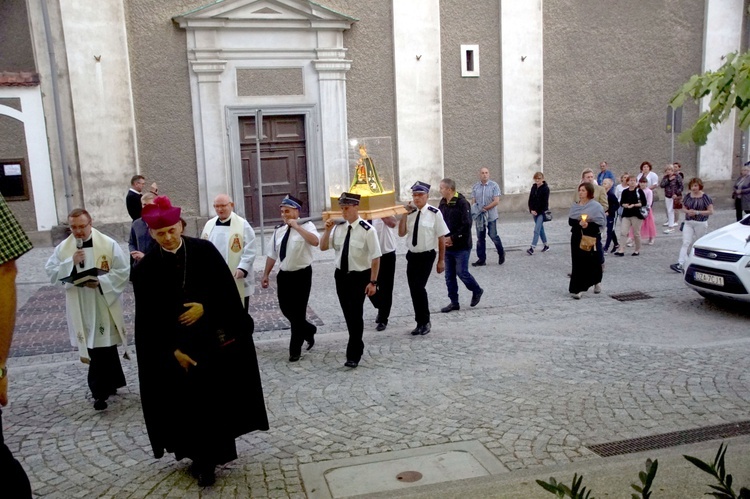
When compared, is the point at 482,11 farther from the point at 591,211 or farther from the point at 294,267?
the point at 294,267

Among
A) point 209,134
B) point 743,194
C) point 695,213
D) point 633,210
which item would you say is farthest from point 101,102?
point 743,194

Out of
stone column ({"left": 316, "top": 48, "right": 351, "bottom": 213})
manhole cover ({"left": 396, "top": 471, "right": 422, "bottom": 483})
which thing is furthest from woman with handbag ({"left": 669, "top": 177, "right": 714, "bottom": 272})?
manhole cover ({"left": 396, "top": 471, "right": 422, "bottom": 483})

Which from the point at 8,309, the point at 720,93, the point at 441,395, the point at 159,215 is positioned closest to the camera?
the point at 8,309

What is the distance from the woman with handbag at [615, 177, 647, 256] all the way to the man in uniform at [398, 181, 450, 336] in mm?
6201

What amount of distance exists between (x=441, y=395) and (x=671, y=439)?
1.93m

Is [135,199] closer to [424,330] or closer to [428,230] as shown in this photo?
[428,230]

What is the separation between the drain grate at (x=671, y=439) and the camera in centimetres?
496

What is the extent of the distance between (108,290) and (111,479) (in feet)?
6.66

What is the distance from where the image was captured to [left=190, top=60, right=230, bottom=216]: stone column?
1574 cm

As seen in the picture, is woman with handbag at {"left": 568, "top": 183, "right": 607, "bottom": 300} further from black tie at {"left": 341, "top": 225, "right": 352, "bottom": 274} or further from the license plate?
black tie at {"left": 341, "top": 225, "right": 352, "bottom": 274}

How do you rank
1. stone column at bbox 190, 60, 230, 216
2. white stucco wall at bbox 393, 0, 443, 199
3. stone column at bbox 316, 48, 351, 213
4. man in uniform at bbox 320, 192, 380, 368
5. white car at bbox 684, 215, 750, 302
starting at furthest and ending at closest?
1. white stucco wall at bbox 393, 0, 443, 199
2. stone column at bbox 316, 48, 351, 213
3. stone column at bbox 190, 60, 230, 216
4. white car at bbox 684, 215, 750, 302
5. man in uniform at bbox 320, 192, 380, 368

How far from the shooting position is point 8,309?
3.21 meters

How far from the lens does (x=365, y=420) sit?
5.67 meters

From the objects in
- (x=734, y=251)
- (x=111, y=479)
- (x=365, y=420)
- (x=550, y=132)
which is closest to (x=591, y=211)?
(x=734, y=251)
